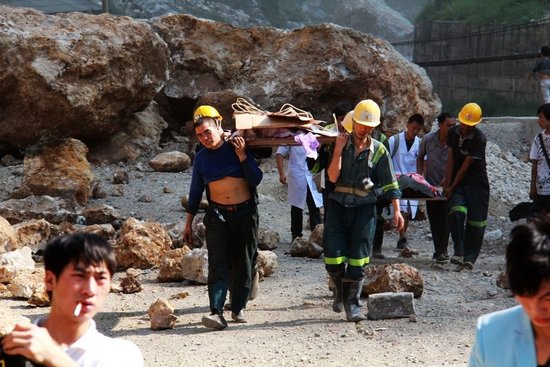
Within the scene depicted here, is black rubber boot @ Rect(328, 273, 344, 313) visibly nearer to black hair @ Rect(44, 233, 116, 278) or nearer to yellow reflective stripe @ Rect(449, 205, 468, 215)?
yellow reflective stripe @ Rect(449, 205, 468, 215)

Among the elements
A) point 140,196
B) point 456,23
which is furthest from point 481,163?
point 456,23

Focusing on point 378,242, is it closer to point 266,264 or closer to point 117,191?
point 266,264

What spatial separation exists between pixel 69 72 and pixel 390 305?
7.91 metres

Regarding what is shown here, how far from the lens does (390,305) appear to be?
838 cm

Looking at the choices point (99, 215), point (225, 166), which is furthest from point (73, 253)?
point (99, 215)

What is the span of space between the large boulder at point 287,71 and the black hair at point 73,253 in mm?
13210

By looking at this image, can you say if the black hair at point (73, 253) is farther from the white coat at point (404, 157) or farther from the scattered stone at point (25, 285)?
the white coat at point (404, 157)

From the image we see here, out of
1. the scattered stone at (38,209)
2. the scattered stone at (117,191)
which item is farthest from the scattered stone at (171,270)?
the scattered stone at (117,191)

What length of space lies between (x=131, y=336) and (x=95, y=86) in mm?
7877

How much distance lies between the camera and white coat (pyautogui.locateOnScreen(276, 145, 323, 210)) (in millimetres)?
12242

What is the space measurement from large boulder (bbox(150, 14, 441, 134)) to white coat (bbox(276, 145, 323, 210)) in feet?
13.7

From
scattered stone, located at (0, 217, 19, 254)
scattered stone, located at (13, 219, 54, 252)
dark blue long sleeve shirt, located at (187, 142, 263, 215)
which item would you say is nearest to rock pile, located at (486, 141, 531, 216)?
scattered stone, located at (13, 219, 54, 252)

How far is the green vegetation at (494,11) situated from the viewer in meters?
35.1

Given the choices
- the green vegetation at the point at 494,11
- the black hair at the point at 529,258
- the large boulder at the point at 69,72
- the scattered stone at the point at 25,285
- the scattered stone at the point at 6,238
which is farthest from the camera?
the green vegetation at the point at 494,11
